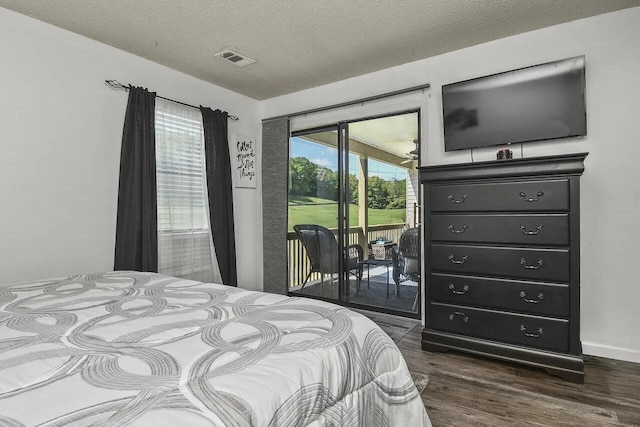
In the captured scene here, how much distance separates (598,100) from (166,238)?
3.71 meters

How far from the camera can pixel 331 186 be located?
397 centimetres

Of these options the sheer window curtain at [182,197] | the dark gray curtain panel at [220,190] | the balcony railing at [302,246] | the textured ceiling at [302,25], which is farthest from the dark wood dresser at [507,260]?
the sheer window curtain at [182,197]

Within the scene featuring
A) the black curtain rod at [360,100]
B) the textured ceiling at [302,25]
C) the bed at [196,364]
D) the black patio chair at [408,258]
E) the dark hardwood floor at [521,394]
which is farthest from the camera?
the black patio chair at [408,258]

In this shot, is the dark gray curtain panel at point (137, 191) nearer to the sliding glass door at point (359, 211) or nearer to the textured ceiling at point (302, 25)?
the textured ceiling at point (302, 25)

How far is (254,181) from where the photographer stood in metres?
4.30

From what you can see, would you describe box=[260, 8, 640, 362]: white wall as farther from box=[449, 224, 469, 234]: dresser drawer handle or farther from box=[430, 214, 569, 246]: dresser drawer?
box=[449, 224, 469, 234]: dresser drawer handle

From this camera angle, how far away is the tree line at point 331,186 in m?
3.62

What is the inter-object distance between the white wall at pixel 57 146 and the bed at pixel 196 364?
1.10 meters

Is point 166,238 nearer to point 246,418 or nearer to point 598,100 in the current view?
point 246,418

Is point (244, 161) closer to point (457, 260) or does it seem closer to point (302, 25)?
point (302, 25)

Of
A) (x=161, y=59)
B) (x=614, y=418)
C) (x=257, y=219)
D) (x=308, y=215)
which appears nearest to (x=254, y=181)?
(x=257, y=219)

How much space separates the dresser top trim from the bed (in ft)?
5.42

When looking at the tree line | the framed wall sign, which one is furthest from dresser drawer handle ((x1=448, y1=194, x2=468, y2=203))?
the framed wall sign

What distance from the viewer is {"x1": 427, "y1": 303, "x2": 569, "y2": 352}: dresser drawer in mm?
2246
